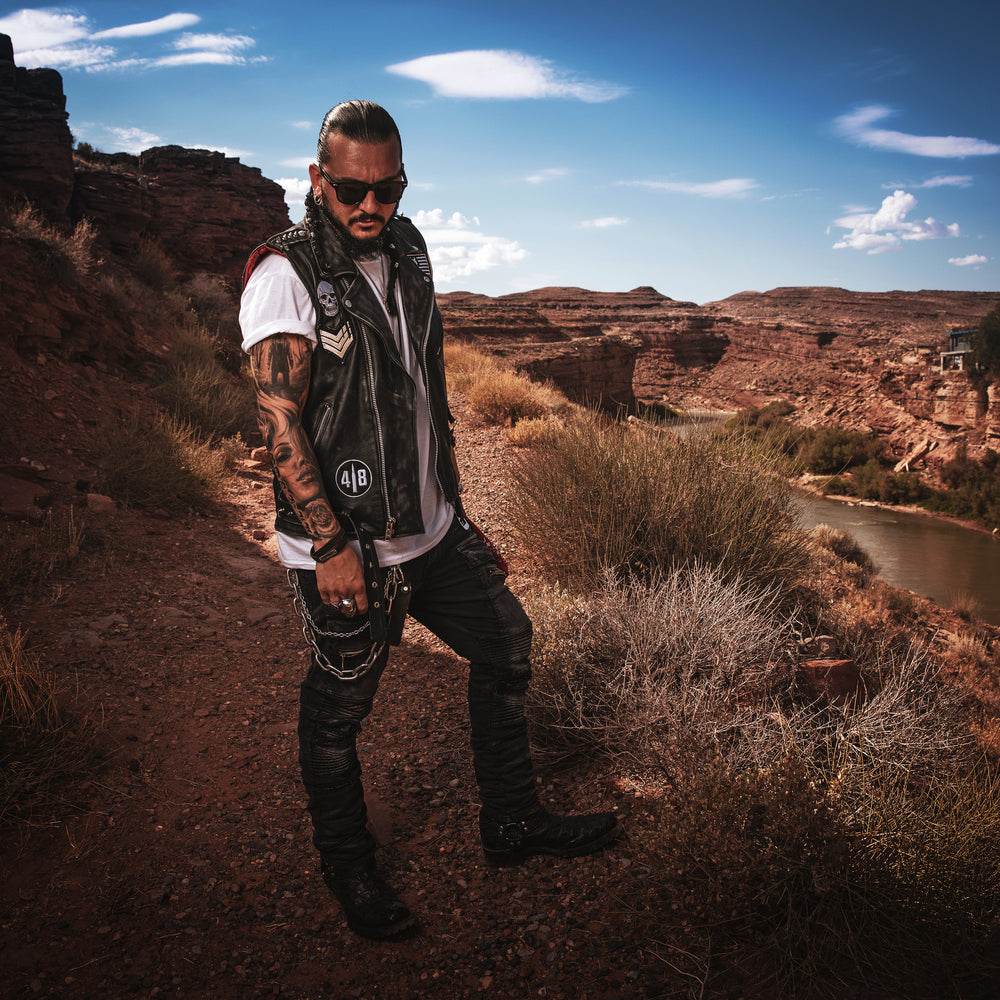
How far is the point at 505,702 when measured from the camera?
194cm

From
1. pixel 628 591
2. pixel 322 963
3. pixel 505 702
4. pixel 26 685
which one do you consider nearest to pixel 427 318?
pixel 505 702

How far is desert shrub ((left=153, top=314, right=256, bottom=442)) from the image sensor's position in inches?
319

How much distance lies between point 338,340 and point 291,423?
0.77 feet

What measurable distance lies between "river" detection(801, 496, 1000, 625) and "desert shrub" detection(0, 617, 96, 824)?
11.2m

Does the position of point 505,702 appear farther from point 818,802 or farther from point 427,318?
point 427,318

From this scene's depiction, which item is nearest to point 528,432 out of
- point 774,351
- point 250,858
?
point 250,858

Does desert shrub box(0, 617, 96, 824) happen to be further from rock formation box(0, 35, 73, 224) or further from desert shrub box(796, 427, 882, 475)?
desert shrub box(796, 427, 882, 475)

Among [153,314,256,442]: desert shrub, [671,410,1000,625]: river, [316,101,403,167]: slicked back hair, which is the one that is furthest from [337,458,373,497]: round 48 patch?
[671,410,1000,625]: river

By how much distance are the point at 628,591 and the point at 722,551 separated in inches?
32.9

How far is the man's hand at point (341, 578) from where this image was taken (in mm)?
1589

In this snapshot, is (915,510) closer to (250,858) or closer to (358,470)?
(250,858)

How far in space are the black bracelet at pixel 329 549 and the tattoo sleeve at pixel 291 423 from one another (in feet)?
0.04

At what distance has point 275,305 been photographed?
5.02 feet

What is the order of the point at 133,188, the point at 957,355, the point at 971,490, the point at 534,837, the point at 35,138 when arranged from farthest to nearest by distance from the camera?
1. the point at 957,355
2. the point at 971,490
3. the point at 133,188
4. the point at 35,138
5. the point at 534,837
